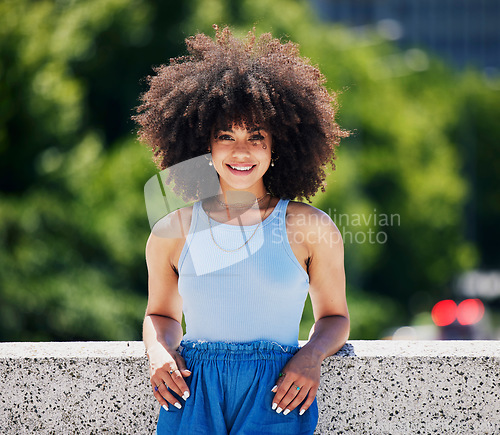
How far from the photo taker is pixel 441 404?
2.39 m

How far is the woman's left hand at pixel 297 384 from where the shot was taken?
6.59 ft

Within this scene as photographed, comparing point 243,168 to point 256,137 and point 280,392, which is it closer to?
point 256,137

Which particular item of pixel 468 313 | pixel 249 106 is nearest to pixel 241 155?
pixel 249 106

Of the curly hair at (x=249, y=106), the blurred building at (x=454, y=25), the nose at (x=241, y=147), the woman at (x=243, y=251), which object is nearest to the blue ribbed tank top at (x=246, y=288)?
the woman at (x=243, y=251)

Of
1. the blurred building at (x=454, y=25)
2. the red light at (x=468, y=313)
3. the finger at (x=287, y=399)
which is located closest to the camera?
the finger at (x=287, y=399)

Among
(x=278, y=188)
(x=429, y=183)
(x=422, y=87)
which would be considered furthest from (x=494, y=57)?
(x=278, y=188)

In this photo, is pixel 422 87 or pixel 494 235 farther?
pixel 494 235

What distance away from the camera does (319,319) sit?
7.38 feet

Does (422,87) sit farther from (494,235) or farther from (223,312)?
(223,312)

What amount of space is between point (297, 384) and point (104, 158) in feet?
31.8

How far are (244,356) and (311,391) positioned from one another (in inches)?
8.8

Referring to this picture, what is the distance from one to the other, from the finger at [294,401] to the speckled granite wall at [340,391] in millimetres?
356

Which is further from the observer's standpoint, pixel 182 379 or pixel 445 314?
pixel 445 314

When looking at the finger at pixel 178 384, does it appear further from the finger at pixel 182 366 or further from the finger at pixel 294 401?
the finger at pixel 294 401
